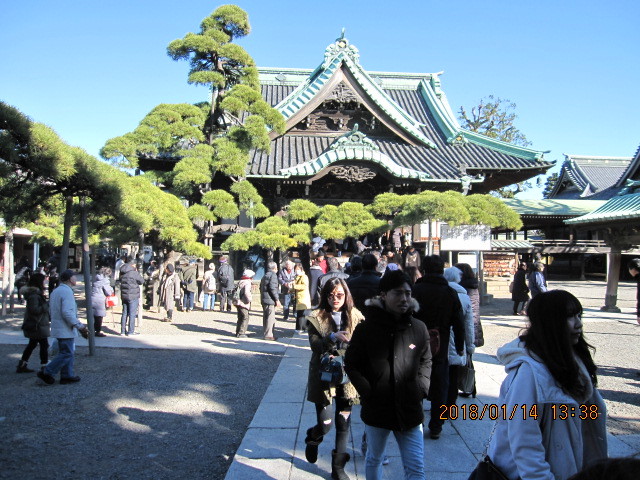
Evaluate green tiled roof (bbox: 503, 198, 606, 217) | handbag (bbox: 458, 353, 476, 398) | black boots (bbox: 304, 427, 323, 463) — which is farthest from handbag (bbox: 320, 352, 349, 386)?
green tiled roof (bbox: 503, 198, 606, 217)

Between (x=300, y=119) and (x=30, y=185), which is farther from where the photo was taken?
(x=300, y=119)

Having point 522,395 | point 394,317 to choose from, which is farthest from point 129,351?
point 522,395

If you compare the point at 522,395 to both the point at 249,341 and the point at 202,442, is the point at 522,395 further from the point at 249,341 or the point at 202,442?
the point at 249,341

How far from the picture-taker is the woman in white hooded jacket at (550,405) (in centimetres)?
179

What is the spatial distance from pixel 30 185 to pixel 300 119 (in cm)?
1137

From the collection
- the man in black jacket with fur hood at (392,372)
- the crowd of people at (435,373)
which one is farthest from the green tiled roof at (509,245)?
the man in black jacket with fur hood at (392,372)

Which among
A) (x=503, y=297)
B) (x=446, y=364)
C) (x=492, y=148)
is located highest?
(x=492, y=148)

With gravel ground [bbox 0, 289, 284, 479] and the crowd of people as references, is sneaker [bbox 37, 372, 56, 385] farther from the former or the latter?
the crowd of people

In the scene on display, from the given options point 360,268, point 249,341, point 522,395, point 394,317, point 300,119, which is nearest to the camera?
point 522,395

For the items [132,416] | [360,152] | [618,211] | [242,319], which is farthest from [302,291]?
[618,211]

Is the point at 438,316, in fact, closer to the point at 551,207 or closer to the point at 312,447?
the point at 312,447

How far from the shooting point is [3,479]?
141 inches

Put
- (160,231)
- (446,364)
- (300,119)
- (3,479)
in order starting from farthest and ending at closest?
(300,119) < (160,231) < (446,364) < (3,479)

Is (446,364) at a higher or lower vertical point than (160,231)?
lower
